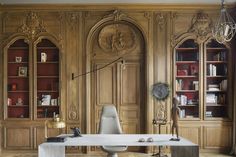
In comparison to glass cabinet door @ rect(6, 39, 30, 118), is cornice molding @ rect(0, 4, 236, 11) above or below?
above

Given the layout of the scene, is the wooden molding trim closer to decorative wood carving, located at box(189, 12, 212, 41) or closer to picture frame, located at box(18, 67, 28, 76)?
decorative wood carving, located at box(189, 12, 212, 41)

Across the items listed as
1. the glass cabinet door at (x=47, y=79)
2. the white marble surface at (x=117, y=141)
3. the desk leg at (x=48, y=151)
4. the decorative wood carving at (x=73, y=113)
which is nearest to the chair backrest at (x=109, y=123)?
the white marble surface at (x=117, y=141)

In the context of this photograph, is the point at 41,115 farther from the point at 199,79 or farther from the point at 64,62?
the point at 199,79

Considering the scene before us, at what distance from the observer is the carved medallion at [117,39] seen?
7.57 metres

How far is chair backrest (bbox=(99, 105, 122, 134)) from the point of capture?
5980 mm

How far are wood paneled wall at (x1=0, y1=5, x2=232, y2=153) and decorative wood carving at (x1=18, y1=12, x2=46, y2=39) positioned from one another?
0.08 feet

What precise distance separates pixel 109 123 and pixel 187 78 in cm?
255

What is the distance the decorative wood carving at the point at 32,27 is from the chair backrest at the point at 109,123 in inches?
105

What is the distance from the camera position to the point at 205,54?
24.5ft

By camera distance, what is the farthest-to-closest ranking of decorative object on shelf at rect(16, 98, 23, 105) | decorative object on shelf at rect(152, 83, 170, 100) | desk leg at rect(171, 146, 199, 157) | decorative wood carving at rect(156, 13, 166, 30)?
decorative object on shelf at rect(16, 98, 23, 105) < decorative wood carving at rect(156, 13, 166, 30) < decorative object on shelf at rect(152, 83, 170, 100) < desk leg at rect(171, 146, 199, 157)

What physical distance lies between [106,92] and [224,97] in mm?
2666

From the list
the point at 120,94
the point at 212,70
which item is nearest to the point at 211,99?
the point at 212,70

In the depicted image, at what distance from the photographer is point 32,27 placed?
7.50 m

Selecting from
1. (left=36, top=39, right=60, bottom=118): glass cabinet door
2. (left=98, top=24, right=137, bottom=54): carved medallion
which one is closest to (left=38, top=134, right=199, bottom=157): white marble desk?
(left=36, top=39, right=60, bottom=118): glass cabinet door
